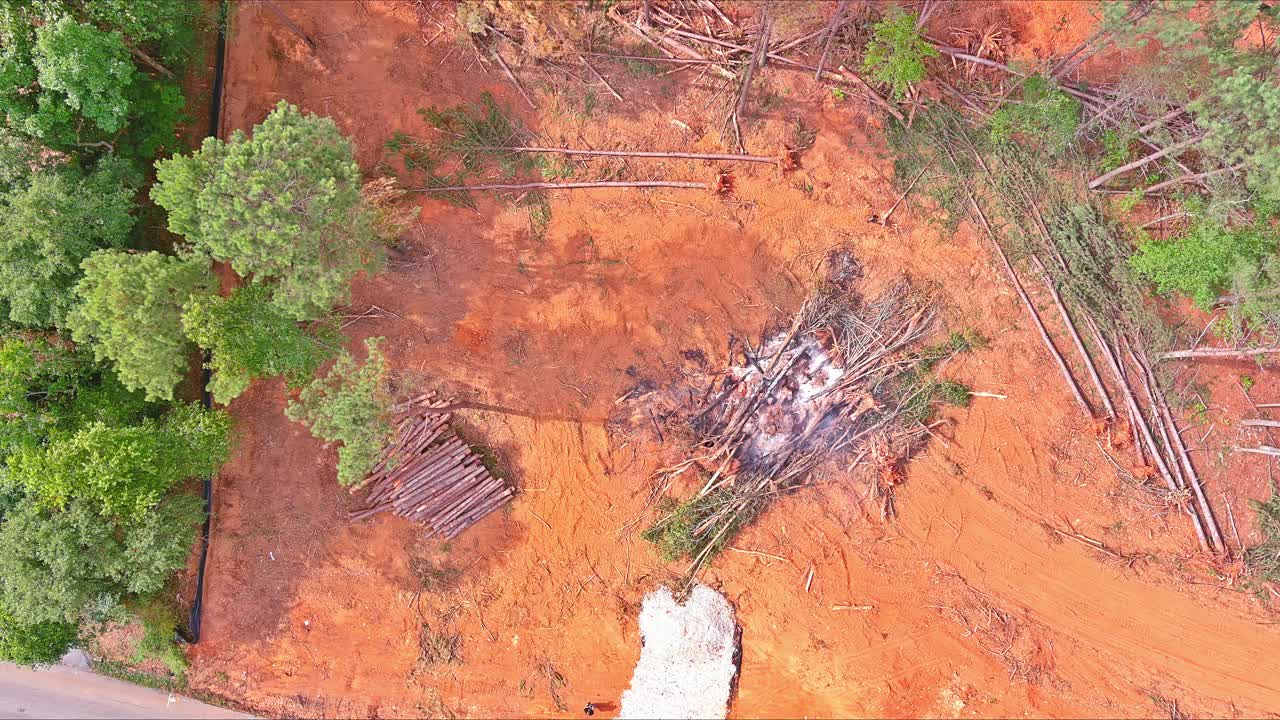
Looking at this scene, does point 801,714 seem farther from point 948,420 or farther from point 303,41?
point 303,41

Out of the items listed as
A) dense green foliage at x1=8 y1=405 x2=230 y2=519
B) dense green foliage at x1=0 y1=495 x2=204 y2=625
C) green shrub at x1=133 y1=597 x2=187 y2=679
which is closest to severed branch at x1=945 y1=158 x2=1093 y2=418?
dense green foliage at x1=8 y1=405 x2=230 y2=519

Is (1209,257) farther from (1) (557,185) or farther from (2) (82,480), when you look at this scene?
(2) (82,480)

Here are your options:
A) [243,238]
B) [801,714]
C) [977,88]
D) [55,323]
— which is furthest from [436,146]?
[801,714]

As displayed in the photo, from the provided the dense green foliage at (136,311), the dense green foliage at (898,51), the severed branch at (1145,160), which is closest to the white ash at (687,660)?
the dense green foliage at (136,311)

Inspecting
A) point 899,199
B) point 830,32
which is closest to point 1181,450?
point 899,199

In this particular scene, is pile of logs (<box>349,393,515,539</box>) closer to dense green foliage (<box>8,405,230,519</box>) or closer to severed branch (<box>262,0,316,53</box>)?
dense green foliage (<box>8,405,230,519</box>)
